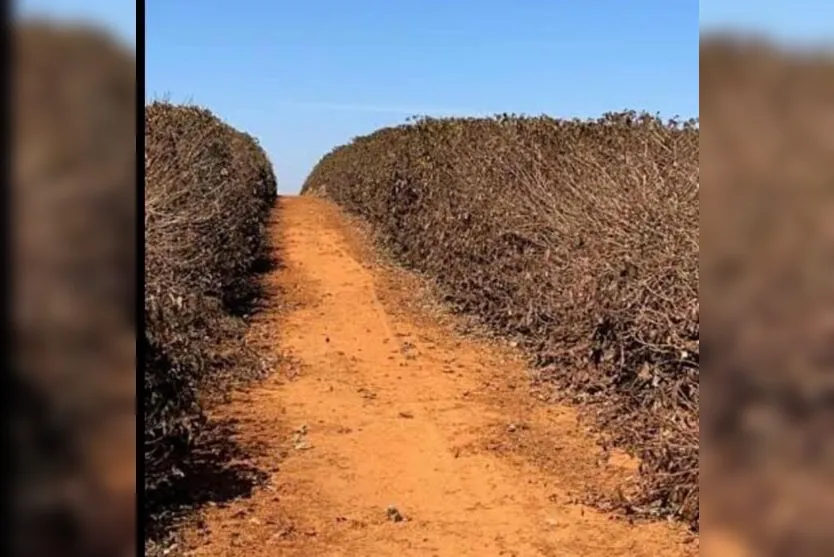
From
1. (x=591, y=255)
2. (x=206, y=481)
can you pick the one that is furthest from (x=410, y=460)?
(x=591, y=255)

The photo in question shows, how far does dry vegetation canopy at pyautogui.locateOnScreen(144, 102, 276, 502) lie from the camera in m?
4.16

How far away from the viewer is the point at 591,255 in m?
6.73

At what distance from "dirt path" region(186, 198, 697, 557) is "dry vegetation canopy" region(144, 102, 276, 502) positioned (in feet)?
1.43

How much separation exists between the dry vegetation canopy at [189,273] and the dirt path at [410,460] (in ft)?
1.43

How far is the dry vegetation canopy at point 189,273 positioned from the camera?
4160 millimetres

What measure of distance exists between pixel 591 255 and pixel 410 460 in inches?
99.8
